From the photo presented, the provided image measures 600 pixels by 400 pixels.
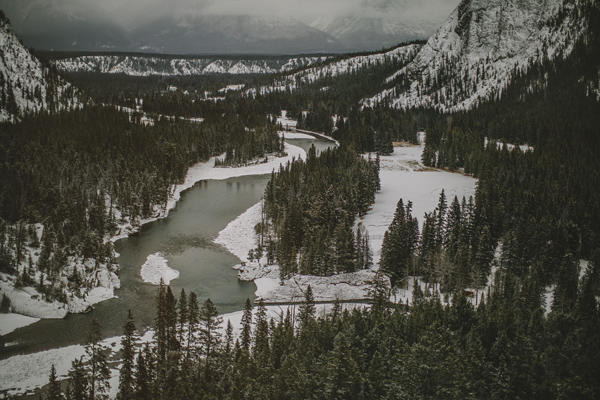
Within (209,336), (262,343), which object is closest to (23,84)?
(209,336)

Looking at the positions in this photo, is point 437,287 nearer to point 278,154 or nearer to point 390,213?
point 390,213

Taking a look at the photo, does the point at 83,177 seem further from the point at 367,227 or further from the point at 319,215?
the point at 367,227

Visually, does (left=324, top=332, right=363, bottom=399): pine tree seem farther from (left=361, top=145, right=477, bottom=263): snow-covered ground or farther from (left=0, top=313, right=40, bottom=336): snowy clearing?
(left=361, top=145, right=477, bottom=263): snow-covered ground

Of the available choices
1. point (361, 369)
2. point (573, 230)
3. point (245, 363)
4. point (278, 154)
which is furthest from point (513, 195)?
point (278, 154)

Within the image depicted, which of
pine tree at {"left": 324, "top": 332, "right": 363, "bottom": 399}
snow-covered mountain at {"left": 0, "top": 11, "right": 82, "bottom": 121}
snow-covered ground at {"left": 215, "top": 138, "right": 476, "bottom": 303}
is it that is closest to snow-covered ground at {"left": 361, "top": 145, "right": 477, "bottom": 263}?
snow-covered ground at {"left": 215, "top": 138, "right": 476, "bottom": 303}

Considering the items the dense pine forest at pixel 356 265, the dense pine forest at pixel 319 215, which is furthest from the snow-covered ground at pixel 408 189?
the dense pine forest at pixel 356 265

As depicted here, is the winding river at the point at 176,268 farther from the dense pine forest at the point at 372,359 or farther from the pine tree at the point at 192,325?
the dense pine forest at the point at 372,359
